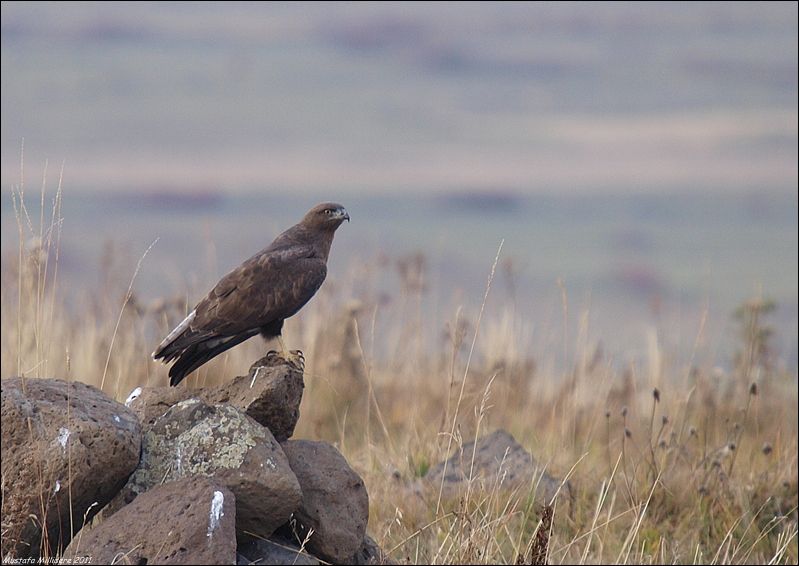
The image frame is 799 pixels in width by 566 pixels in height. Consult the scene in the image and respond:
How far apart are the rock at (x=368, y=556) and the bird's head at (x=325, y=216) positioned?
6.51ft

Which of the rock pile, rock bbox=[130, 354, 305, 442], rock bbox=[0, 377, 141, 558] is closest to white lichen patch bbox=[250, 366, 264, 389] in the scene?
rock bbox=[130, 354, 305, 442]

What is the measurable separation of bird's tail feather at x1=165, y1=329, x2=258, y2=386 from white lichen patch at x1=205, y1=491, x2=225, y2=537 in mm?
1640

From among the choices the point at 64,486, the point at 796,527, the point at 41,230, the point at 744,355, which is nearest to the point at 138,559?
the point at 64,486

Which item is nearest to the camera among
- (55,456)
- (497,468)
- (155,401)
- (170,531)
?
(170,531)

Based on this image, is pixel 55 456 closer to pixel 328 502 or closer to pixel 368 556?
pixel 328 502

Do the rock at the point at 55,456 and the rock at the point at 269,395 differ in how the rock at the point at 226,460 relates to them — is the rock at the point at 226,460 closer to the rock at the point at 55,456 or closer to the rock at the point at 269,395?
the rock at the point at 55,456

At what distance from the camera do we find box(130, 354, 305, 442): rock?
4.94m

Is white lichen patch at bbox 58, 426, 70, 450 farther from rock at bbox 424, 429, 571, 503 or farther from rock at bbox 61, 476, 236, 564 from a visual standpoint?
rock at bbox 424, 429, 571, 503

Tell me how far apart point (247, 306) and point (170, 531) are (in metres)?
1.90

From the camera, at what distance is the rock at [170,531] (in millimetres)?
3998

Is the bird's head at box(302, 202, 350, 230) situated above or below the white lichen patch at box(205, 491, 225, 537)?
above

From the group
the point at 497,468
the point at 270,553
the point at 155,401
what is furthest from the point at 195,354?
the point at 497,468

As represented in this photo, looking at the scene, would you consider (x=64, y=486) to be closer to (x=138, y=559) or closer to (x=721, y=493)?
(x=138, y=559)

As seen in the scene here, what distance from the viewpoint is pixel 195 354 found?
575 cm
